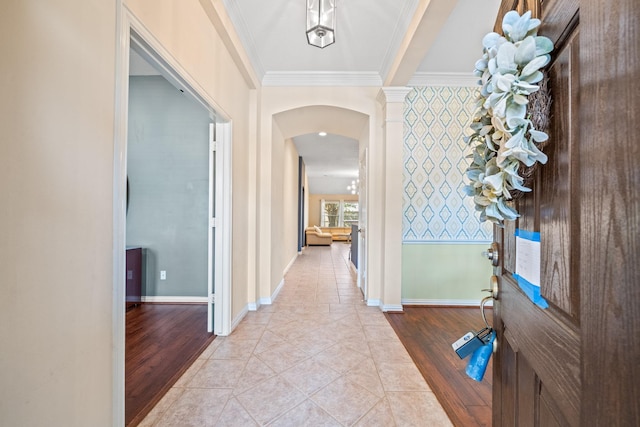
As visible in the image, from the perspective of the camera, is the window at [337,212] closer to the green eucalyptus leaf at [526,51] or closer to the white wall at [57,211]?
the white wall at [57,211]

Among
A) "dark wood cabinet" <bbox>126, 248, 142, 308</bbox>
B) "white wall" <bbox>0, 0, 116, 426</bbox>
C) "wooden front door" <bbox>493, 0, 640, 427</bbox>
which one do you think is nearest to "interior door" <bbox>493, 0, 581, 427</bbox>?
"wooden front door" <bbox>493, 0, 640, 427</bbox>

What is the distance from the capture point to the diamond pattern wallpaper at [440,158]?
360 cm

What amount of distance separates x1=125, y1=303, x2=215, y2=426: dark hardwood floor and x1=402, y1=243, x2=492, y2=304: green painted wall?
7.91 ft

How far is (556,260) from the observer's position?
0.60 meters

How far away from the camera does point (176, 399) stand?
1.78 metres

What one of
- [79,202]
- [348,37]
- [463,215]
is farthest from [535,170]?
[463,215]

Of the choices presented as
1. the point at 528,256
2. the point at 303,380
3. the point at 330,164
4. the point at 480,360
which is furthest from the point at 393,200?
the point at 330,164

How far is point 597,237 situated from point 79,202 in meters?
1.44

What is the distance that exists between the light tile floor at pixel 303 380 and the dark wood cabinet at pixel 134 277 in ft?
4.63

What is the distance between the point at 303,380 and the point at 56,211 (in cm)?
174

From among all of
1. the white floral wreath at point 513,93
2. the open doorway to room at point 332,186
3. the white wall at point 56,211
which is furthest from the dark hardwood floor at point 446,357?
the open doorway to room at point 332,186

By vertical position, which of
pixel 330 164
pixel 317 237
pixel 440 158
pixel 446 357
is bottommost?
pixel 446 357

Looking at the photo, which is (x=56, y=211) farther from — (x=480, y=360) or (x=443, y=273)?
(x=443, y=273)

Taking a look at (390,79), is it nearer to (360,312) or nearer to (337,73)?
(337,73)
